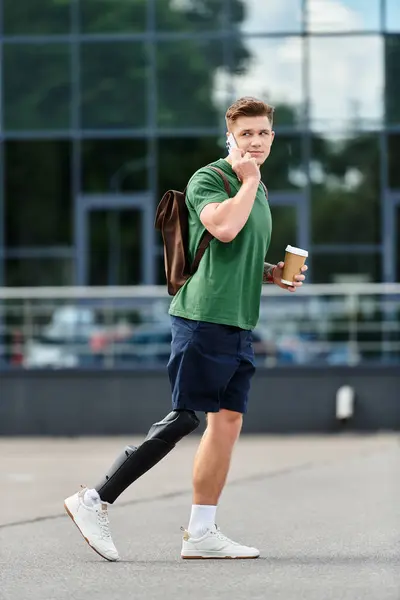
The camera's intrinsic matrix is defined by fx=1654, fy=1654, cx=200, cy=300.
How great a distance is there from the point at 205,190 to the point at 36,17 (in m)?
14.5

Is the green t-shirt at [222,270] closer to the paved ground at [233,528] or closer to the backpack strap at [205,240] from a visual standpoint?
the backpack strap at [205,240]

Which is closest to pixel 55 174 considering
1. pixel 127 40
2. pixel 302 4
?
pixel 127 40

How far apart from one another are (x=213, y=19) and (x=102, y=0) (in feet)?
4.70

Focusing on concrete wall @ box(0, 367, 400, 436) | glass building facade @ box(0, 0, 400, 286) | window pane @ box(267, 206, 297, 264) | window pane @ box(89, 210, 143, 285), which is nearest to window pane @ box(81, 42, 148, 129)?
glass building facade @ box(0, 0, 400, 286)

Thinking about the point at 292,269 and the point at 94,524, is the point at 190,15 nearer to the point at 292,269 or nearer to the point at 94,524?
the point at 292,269

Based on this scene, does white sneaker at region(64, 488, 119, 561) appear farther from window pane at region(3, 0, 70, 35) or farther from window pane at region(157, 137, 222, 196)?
window pane at region(3, 0, 70, 35)

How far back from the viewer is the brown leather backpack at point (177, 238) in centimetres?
669

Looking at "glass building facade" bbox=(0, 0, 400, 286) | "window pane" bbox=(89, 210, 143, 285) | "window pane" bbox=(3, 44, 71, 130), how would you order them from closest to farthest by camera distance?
"glass building facade" bbox=(0, 0, 400, 286) → "window pane" bbox=(89, 210, 143, 285) → "window pane" bbox=(3, 44, 71, 130)

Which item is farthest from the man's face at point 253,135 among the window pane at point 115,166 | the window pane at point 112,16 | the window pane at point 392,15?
the window pane at point 112,16

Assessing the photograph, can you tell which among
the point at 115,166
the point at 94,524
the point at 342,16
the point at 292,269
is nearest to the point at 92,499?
the point at 94,524

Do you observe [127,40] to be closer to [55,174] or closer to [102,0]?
[102,0]

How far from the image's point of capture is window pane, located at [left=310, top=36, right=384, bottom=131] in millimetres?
20375

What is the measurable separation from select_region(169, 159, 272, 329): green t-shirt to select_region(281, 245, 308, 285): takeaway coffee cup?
A: 0.55ft

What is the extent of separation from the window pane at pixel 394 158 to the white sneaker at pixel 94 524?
552 inches
